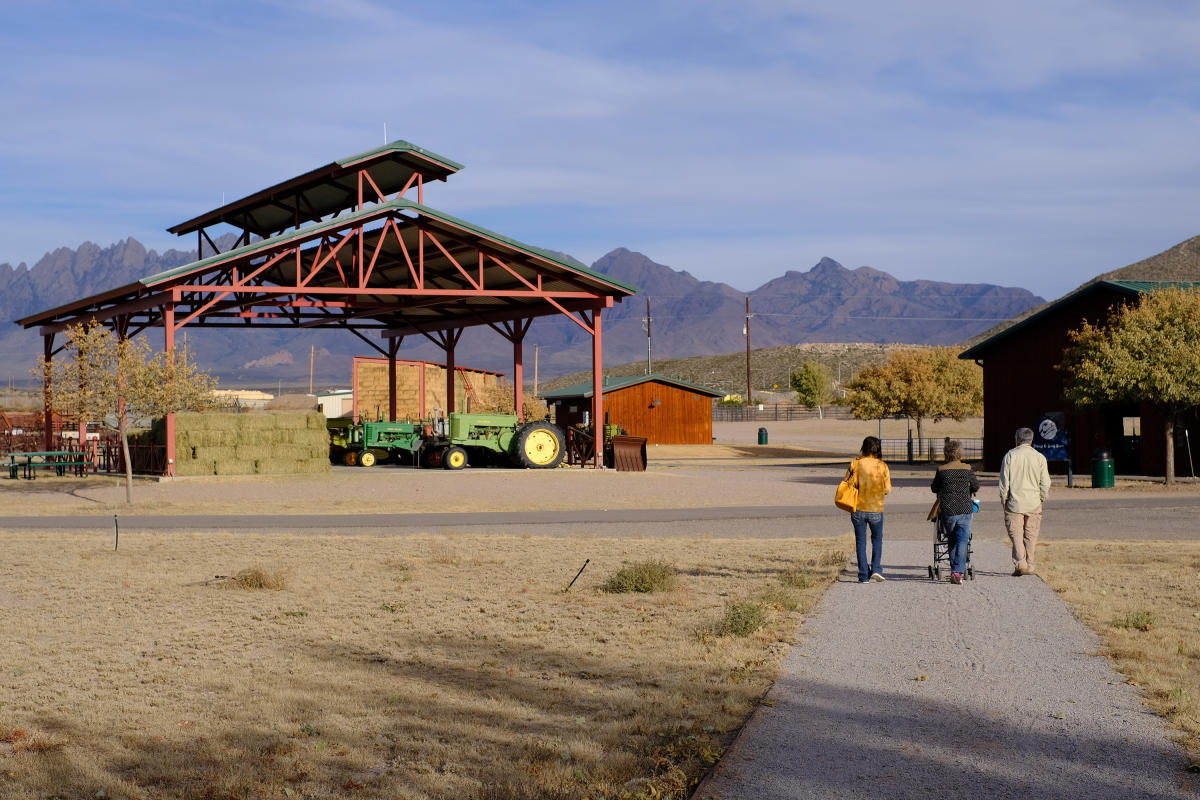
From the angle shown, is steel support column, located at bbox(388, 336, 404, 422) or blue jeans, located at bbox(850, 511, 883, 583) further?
steel support column, located at bbox(388, 336, 404, 422)

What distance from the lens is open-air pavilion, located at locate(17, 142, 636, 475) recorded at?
104 feet

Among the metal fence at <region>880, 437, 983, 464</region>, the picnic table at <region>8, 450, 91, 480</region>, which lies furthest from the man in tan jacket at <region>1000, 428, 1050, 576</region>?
the metal fence at <region>880, 437, 983, 464</region>

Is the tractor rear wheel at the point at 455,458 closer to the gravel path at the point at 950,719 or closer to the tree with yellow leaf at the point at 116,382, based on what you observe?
the tree with yellow leaf at the point at 116,382

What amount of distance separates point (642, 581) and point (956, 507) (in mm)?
3360

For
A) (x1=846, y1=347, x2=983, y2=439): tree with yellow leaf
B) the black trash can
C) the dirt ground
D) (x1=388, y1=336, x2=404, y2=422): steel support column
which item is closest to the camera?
the dirt ground

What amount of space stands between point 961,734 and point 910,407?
42240mm

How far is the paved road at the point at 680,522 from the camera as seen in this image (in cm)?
1852

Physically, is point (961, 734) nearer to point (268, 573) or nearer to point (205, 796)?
point (205, 796)

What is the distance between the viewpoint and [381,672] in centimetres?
869

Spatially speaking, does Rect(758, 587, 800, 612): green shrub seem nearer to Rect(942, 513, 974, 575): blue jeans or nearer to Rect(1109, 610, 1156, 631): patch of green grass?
Rect(942, 513, 974, 575): blue jeans

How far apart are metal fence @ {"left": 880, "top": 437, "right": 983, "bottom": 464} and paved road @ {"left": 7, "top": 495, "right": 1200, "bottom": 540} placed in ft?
78.1

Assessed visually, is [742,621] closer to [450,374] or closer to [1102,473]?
[1102,473]

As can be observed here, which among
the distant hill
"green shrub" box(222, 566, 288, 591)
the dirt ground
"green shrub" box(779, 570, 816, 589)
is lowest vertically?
"green shrub" box(779, 570, 816, 589)

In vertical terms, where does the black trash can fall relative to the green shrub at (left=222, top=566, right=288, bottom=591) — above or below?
above
